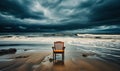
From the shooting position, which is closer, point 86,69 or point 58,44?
point 86,69

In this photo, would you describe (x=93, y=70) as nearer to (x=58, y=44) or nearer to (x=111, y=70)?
(x=111, y=70)

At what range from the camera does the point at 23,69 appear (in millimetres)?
6332

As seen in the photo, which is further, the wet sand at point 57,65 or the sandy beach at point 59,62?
the sandy beach at point 59,62

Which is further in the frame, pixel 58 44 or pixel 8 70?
pixel 58 44

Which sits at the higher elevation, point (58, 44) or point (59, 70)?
point (58, 44)

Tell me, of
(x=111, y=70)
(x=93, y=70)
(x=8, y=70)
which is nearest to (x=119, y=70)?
(x=111, y=70)

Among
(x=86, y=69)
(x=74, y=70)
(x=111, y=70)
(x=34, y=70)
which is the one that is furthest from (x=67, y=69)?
(x=111, y=70)

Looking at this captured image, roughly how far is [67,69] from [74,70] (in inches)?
15.5

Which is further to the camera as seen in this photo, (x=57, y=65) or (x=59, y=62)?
(x=59, y=62)

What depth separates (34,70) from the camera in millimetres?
6102

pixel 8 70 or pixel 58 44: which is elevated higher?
pixel 58 44

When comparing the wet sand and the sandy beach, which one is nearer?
the wet sand

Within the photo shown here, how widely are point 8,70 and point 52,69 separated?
194cm

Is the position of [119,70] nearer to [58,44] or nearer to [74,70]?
[74,70]
